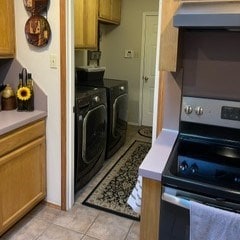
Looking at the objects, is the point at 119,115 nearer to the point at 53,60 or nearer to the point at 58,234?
the point at 53,60

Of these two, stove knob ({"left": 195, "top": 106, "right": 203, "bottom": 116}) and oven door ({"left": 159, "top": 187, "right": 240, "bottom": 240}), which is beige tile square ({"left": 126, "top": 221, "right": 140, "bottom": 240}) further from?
stove knob ({"left": 195, "top": 106, "right": 203, "bottom": 116})

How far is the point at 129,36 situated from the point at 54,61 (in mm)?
2771

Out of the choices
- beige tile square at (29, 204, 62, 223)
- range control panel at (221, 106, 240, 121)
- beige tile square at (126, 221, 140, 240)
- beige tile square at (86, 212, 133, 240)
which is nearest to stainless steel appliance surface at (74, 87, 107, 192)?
beige tile square at (29, 204, 62, 223)

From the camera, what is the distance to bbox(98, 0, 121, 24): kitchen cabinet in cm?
366

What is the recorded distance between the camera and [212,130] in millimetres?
1642

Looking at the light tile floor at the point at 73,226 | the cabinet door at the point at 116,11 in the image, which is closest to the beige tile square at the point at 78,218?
the light tile floor at the point at 73,226

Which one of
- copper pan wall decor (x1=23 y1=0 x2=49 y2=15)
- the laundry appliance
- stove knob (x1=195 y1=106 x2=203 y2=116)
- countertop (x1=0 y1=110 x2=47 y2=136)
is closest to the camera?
stove knob (x1=195 y1=106 x2=203 y2=116)

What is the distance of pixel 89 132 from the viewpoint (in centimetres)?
271

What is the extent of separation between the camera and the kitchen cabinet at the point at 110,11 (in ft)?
12.0

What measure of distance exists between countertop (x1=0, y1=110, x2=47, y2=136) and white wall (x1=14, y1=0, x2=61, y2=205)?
0.41 ft

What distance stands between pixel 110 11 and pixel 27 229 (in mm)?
3125

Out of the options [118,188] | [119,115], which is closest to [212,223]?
[118,188]

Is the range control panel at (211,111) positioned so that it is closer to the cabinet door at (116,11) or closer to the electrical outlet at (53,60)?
the electrical outlet at (53,60)

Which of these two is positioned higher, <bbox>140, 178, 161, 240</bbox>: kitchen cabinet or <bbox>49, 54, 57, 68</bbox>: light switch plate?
<bbox>49, 54, 57, 68</bbox>: light switch plate
